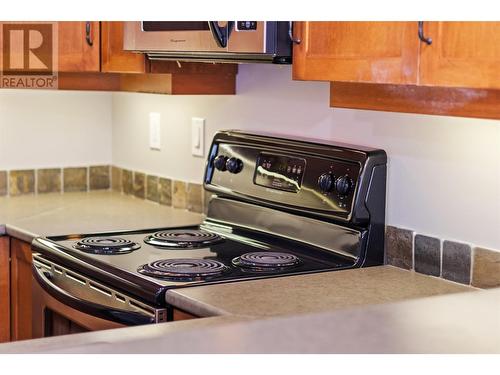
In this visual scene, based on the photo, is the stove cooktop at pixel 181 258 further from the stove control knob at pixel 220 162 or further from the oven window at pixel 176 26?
the oven window at pixel 176 26

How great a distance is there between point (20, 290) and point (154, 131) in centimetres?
81

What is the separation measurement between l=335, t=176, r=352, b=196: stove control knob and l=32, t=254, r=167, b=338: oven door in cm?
56

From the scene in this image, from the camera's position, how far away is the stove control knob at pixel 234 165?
2.48m

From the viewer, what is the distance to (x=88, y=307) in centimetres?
208

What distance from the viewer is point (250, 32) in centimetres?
196

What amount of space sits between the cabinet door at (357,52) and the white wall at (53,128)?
1.58 meters

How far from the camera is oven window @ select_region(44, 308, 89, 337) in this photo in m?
2.21

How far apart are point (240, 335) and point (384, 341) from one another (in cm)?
15

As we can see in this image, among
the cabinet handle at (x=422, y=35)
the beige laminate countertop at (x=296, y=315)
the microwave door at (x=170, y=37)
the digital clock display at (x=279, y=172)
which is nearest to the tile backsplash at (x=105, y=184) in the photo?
the beige laminate countertop at (x=296, y=315)

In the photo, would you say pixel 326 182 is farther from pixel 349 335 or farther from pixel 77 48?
pixel 349 335

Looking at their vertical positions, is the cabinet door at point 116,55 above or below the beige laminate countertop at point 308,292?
above

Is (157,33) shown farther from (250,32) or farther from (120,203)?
(120,203)

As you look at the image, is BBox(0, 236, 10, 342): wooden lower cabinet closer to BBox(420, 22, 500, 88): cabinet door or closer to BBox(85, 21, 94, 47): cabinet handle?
BBox(85, 21, 94, 47): cabinet handle
